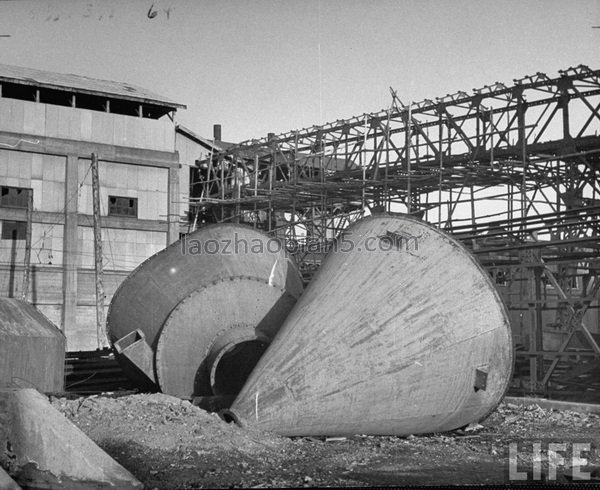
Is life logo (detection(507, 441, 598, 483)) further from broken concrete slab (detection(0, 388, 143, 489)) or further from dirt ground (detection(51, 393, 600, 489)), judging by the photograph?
broken concrete slab (detection(0, 388, 143, 489))

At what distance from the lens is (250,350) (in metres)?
10.8

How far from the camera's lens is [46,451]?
695cm

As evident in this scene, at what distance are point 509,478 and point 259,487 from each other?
255 cm

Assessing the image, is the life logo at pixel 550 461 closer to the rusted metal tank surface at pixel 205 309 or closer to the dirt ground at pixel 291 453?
the dirt ground at pixel 291 453

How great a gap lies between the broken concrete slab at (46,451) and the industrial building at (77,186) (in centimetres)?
2425

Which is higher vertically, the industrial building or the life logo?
the industrial building

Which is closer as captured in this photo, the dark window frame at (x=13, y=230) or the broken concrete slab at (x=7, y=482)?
the broken concrete slab at (x=7, y=482)

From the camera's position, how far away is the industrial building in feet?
101

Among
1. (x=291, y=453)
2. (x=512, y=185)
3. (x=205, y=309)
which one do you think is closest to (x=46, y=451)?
(x=291, y=453)

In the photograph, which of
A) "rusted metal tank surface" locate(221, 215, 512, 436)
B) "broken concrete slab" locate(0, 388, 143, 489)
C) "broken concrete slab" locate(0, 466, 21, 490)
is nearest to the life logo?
"rusted metal tank surface" locate(221, 215, 512, 436)

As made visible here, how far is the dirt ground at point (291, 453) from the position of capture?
6.88 m

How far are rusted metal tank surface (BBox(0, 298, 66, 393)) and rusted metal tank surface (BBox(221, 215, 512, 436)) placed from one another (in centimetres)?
459

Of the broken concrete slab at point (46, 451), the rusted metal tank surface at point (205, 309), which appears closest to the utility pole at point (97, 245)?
the rusted metal tank surface at point (205, 309)

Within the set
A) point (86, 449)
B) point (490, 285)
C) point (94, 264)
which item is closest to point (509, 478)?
Result: point (490, 285)
